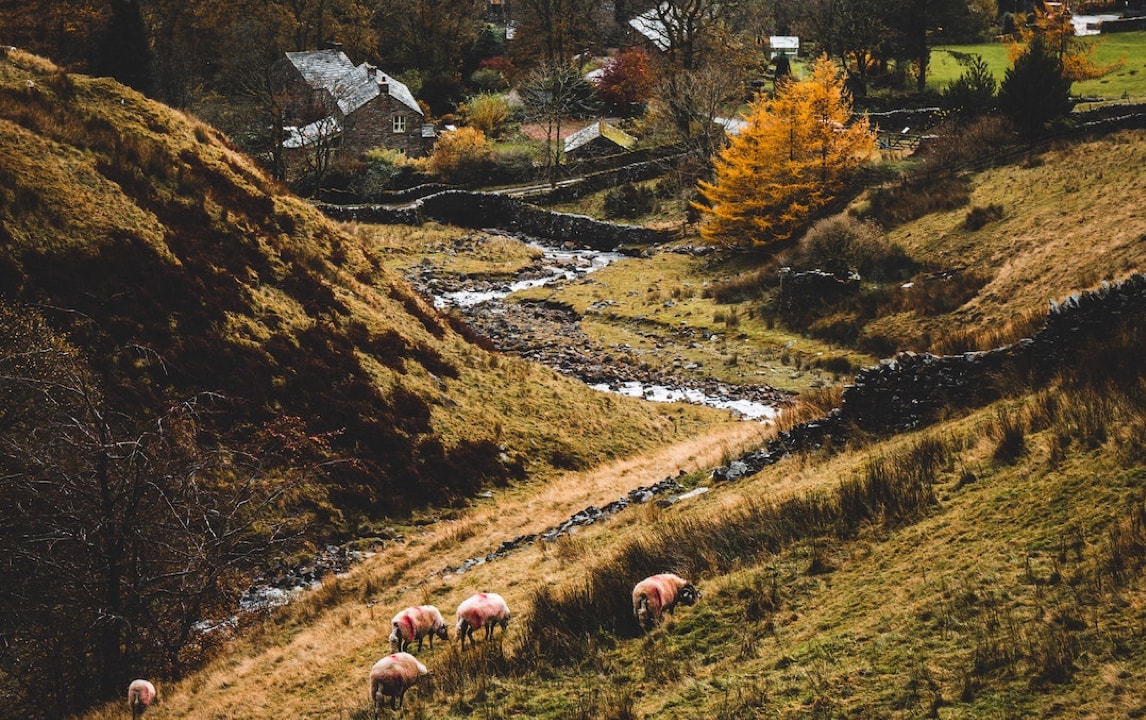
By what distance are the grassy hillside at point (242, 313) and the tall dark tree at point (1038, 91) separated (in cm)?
2865

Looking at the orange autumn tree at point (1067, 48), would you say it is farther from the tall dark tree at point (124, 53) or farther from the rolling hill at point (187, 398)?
the tall dark tree at point (124, 53)

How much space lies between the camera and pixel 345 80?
3159 inches

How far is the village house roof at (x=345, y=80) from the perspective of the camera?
3004 inches

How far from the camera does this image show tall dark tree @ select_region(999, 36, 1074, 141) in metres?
40.0

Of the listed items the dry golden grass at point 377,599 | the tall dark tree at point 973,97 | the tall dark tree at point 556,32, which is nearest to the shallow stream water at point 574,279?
the dry golden grass at point 377,599

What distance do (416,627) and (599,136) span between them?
65.5 metres

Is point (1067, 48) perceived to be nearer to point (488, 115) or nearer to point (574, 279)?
point (574, 279)

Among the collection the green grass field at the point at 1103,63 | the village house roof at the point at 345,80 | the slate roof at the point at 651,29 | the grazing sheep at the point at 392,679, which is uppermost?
the slate roof at the point at 651,29

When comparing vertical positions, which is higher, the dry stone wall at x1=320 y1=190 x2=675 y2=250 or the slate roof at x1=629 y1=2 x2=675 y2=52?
the slate roof at x1=629 y1=2 x2=675 y2=52

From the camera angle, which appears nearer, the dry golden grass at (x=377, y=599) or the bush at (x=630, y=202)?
the dry golden grass at (x=377, y=599)

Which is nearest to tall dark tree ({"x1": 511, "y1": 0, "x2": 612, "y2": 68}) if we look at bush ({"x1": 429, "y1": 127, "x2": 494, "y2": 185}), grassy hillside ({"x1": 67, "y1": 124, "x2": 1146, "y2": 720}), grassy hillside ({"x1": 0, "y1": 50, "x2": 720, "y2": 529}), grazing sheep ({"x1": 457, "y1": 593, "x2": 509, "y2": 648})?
bush ({"x1": 429, "y1": 127, "x2": 494, "y2": 185})

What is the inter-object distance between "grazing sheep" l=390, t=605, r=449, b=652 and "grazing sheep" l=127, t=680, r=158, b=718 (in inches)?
125

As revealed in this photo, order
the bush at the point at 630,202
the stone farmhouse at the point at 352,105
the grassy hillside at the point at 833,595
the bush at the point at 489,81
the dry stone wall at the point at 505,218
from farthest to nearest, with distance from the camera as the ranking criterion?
the bush at the point at 489,81, the stone farmhouse at the point at 352,105, the bush at the point at 630,202, the dry stone wall at the point at 505,218, the grassy hillside at the point at 833,595

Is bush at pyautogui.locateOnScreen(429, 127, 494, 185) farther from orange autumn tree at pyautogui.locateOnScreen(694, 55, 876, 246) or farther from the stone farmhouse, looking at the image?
orange autumn tree at pyautogui.locateOnScreen(694, 55, 876, 246)
